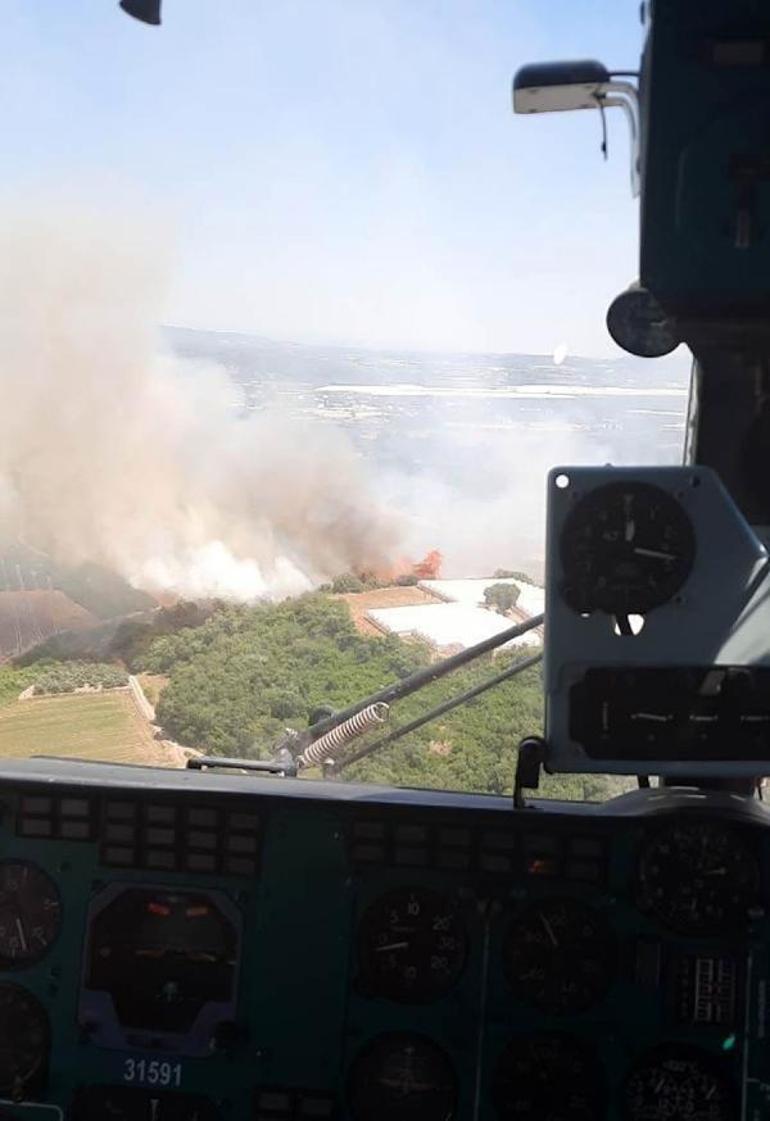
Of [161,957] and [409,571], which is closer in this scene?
[161,957]

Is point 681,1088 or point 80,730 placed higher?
point 80,730

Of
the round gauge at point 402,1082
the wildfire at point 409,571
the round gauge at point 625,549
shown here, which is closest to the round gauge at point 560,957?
the round gauge at point 402,1082

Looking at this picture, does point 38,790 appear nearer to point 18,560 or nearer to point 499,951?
point 499,951

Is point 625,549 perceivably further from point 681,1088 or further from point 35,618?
point 35,618

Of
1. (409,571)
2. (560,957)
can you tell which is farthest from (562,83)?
(409,571)

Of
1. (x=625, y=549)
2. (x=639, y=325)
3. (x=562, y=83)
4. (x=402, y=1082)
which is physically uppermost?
(x=562, y=83)

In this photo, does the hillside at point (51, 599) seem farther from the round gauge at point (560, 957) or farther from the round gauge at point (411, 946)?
the round gauge at point (560, 957)

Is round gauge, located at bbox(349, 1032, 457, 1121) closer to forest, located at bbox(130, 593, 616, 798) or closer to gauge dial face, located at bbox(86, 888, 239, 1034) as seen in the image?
gauge dial face, located at bbox(86, 888, 239, 1034)
